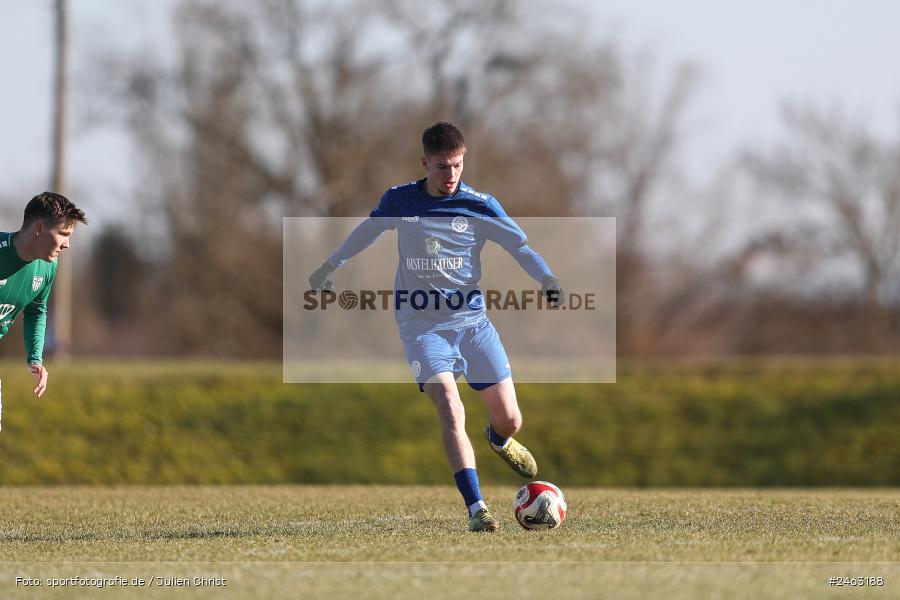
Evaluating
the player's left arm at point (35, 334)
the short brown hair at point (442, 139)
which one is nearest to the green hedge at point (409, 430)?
the player's left arm at point (35, 334)

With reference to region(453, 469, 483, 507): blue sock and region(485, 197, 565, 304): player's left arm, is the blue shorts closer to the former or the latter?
region(485, 197, 565, 304): player's left arm

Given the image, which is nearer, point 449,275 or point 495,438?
point 449,275

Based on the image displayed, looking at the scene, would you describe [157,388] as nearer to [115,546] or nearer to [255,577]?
[115,546]

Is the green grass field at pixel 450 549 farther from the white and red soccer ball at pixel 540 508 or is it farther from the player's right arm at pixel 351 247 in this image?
the player's right arm at pixel 351 247

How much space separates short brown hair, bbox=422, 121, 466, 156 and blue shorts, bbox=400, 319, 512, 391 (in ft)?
3.91

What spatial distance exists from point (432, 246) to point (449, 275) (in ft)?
0.73

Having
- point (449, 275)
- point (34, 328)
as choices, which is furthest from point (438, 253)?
point (34, 328)

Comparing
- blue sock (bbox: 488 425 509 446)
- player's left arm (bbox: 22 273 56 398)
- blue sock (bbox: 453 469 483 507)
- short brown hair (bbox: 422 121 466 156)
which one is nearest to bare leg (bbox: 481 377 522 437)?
blue sock (bbox: 488 425 509 446)

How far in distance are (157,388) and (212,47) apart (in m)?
12.9

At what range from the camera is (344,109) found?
31781 mm

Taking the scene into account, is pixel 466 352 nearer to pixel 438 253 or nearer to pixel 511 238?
pixel 438 253

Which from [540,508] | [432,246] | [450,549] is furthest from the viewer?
[432,246]

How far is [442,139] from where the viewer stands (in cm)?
817

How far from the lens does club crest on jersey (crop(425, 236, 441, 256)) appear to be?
848 cm
